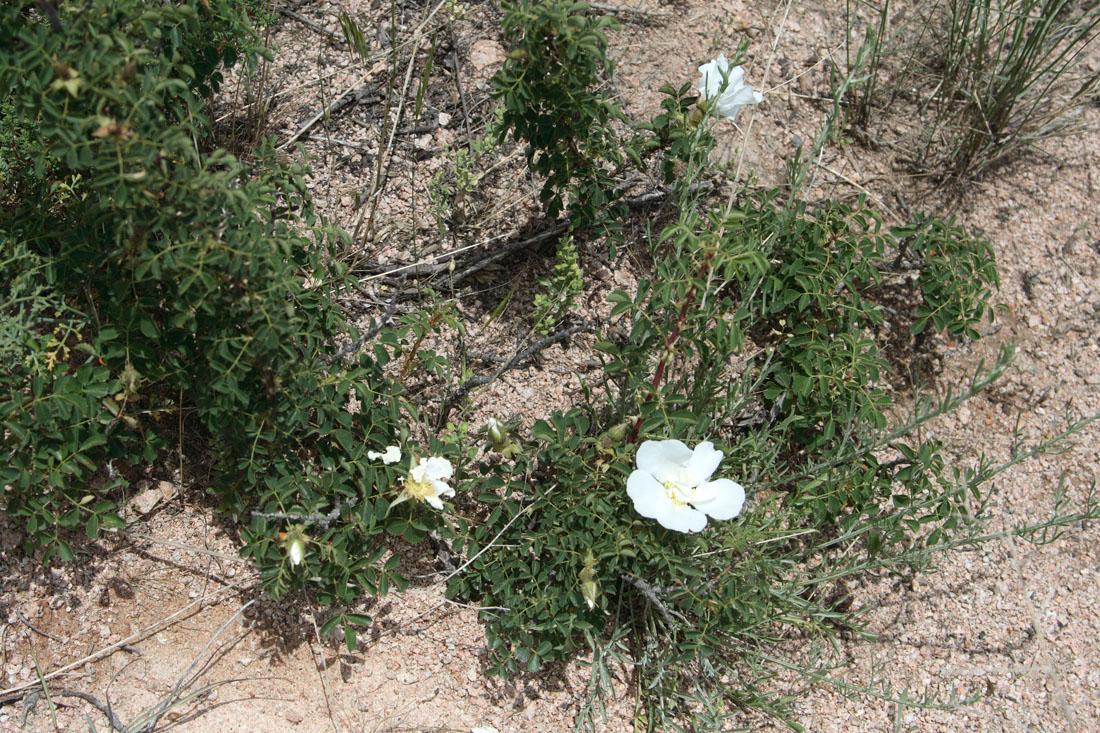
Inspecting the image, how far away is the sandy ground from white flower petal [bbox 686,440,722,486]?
62 cm

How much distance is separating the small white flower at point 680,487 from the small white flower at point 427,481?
0.45 metres

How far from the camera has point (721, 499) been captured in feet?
6.86

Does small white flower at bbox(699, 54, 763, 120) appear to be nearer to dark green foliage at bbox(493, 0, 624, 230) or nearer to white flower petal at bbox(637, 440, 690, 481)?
dark green foliage at bbox(493, 0, 624, 230)

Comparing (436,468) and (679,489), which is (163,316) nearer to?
(436,468)

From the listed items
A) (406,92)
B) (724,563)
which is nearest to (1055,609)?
(724,563)

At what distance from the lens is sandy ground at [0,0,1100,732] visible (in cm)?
212

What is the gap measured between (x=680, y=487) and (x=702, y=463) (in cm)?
9

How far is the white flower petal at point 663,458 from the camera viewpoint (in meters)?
2.04

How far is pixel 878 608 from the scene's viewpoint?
2.52 metres

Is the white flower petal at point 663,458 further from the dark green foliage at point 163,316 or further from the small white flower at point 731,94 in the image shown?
the small white flower at point 731,94

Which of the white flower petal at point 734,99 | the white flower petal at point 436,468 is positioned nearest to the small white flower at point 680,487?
the white flower petal at point 436,468

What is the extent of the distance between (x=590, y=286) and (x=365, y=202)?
2.53ft

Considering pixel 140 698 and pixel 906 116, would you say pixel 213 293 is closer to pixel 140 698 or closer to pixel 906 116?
pixel 140 698

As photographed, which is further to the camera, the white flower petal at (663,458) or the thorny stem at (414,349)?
the thorny stem at (414,349)
